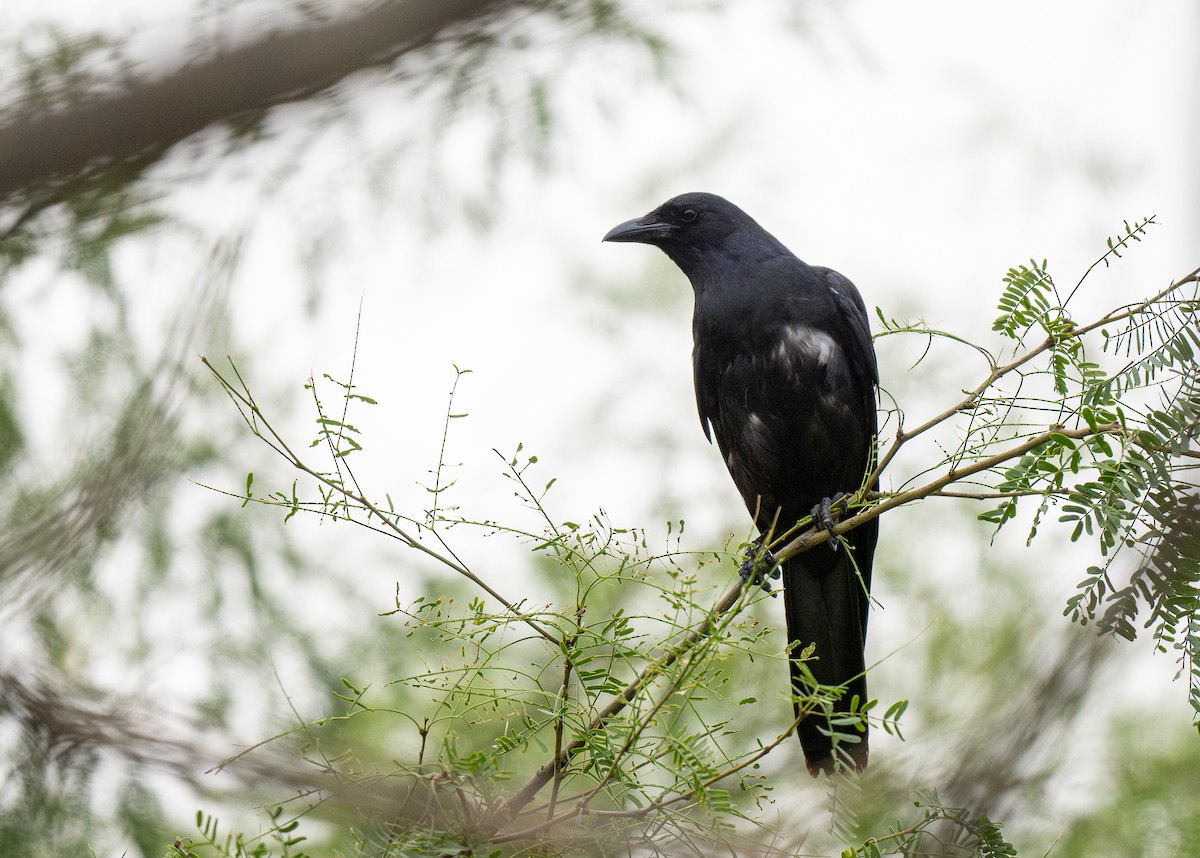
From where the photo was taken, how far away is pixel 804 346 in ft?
14.2

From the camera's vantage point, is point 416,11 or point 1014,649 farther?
point 1014,649

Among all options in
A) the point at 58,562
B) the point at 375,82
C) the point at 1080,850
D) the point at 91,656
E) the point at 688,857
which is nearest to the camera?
the point at 375,82

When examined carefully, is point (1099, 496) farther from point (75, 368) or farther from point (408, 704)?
point (75, 368)

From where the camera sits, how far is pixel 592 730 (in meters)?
2.11

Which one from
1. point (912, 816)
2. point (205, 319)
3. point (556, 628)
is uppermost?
point (205, 319)

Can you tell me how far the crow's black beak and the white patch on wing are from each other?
2.96 ft

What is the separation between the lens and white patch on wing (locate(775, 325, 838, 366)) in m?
4.32

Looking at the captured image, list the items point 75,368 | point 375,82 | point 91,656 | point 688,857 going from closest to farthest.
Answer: point 375,82
point 688,857
point 91,656
point 75,368

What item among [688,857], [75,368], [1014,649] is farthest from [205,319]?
[1014,649]

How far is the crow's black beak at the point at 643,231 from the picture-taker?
5008 millimetres

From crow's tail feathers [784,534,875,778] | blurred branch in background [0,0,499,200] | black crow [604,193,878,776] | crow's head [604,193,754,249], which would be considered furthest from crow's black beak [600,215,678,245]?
blurred branch in background [0,0,499,200]

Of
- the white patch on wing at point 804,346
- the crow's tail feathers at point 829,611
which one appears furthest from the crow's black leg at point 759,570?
the white patch on wing at point 804,346

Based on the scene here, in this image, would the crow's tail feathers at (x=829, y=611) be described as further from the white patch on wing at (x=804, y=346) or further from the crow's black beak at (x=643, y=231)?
the crow's black beak at (x=643, y=231)

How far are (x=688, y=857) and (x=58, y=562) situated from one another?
1494 mm
